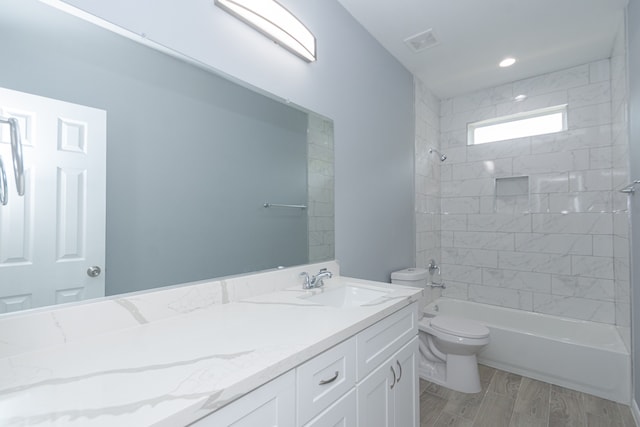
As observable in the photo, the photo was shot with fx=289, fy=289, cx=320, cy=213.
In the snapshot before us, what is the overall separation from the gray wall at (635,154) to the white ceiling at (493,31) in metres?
0.26

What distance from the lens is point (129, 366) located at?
0.64 meters

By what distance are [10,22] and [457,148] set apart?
3.44m

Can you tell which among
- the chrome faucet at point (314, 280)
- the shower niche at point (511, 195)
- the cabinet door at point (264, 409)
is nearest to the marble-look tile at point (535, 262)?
the shower niche at point (511, 195)

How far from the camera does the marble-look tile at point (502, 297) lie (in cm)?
280

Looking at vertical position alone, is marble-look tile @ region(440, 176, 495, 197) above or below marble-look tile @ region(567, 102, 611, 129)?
below

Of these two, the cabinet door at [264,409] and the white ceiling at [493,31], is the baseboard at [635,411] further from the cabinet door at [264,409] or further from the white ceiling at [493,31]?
the white ceiling at [493,31]

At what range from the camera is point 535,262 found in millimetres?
2775

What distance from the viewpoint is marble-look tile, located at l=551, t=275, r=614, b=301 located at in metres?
2.46

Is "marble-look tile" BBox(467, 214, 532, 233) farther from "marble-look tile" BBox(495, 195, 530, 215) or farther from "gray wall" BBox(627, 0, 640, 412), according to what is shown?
"gray wall" BBox(627, 0, 640, 412)

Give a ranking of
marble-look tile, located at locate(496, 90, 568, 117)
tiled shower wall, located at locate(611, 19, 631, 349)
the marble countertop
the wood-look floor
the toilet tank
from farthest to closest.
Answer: marble-look tile, located at locate(496, 90, 568, 117)
the toilet tank
tiled shower wall, located at locate(611, 19, 631, 349)
the wood-look floor
the marble countertop

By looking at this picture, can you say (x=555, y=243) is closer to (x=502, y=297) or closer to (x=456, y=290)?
(x=502, y=297)

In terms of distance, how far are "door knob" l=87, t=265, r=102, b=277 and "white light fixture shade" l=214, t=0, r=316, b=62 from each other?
1.09 m

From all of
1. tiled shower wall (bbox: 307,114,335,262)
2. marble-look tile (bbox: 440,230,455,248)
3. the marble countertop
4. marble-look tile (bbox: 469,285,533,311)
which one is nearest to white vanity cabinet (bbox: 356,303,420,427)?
the marble countertop

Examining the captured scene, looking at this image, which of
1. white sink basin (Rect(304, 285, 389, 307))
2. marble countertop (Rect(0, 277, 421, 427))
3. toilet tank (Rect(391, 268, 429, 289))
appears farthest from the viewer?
toilet tank (Rect(391, 268, 429, 289))
